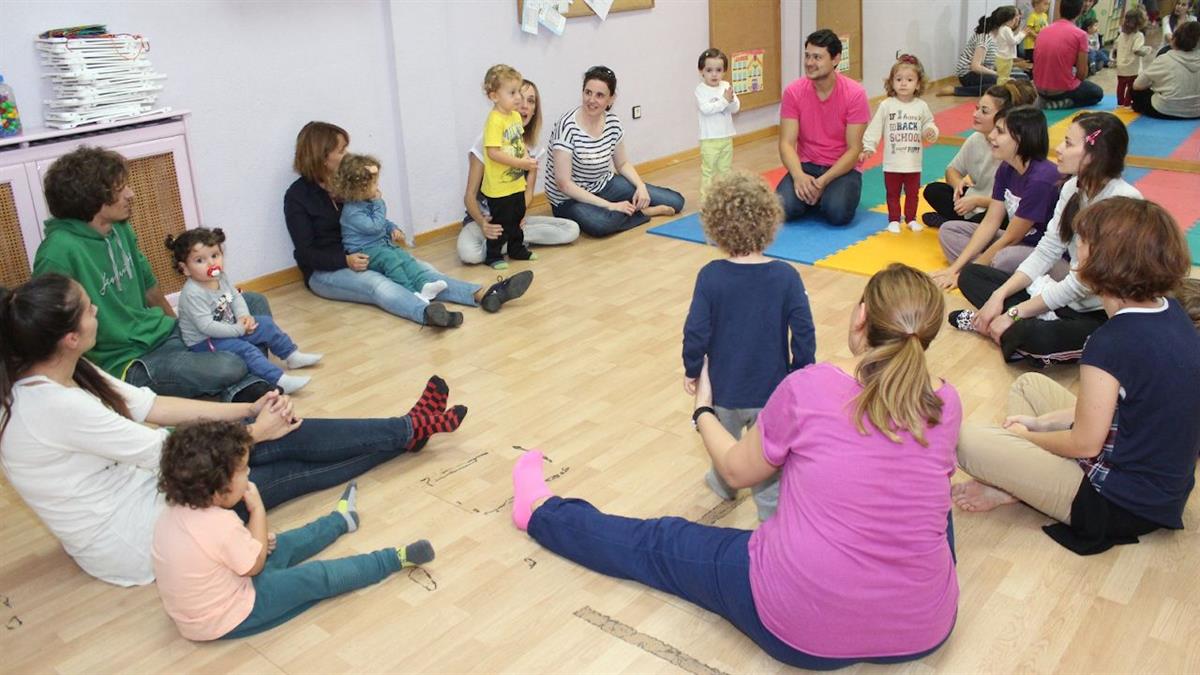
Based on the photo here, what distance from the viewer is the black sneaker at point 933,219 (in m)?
5.60

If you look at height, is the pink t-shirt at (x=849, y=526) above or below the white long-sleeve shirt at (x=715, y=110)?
below

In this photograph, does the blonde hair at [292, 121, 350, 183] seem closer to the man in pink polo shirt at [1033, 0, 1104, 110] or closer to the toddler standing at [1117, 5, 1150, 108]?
the man in pink polo shirt at [1033, 0, 1104, 110]

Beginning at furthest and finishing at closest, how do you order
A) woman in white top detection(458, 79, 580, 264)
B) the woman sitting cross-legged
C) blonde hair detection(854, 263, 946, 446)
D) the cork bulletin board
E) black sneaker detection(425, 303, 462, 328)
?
the cork bulletin board → woman in white top detection(458, 79, 580, 264) → black sneaker detection(425, 303, 462, 328) → the woman sitting cross-legged → blonde hair detection(854, 263, 946, 446)

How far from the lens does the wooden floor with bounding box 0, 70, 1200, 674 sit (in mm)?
2436

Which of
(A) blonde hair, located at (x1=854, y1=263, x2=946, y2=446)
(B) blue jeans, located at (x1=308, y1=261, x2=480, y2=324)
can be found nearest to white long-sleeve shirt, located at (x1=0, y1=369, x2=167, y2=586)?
(A) blonde hair, located at (x1=854, y1=263, x2=946, y2=446)

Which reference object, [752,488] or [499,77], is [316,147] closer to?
[499,77]

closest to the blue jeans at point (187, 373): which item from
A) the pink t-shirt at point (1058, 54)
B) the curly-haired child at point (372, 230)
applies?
the curly-haired child at point (372, 230)

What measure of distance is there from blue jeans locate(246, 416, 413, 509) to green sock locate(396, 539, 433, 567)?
1.80 ft

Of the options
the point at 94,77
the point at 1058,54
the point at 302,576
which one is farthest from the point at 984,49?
the point at 302,576

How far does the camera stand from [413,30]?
554 cm

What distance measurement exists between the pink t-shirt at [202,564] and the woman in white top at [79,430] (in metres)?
0.28

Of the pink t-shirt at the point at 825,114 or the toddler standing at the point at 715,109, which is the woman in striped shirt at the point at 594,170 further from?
the pink t-shirt at the point at 825,114

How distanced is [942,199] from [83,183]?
415 centimetres

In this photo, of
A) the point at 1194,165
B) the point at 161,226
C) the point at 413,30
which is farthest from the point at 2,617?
the point at 1194,165
